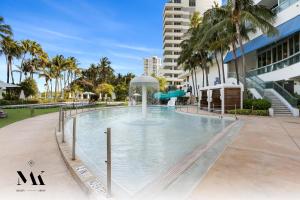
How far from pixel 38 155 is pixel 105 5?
12517 millimetres

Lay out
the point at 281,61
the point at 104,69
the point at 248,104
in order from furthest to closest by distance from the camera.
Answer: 1. the point at 104,69
2. the point at 281,61
3. the point at 248,104

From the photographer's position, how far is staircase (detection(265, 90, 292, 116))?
20812 mm

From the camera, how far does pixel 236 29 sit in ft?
80.8

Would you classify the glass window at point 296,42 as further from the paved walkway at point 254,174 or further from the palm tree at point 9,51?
the palm tree at point 9,51

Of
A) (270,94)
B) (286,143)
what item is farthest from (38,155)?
(270,94)

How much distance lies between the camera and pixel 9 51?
148 feet

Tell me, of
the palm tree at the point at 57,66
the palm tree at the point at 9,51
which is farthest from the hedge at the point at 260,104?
the palm tree at the point at 57,66

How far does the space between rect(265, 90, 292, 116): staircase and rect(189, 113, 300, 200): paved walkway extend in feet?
46.5

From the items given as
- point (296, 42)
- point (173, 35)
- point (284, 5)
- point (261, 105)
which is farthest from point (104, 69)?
point (261, 105)

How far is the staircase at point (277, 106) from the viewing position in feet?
68.3

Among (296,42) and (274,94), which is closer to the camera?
(274,94)

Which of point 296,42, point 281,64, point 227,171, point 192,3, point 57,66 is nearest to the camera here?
point 227,171

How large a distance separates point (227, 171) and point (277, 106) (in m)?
19.0

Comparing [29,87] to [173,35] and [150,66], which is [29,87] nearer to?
[173,35]
